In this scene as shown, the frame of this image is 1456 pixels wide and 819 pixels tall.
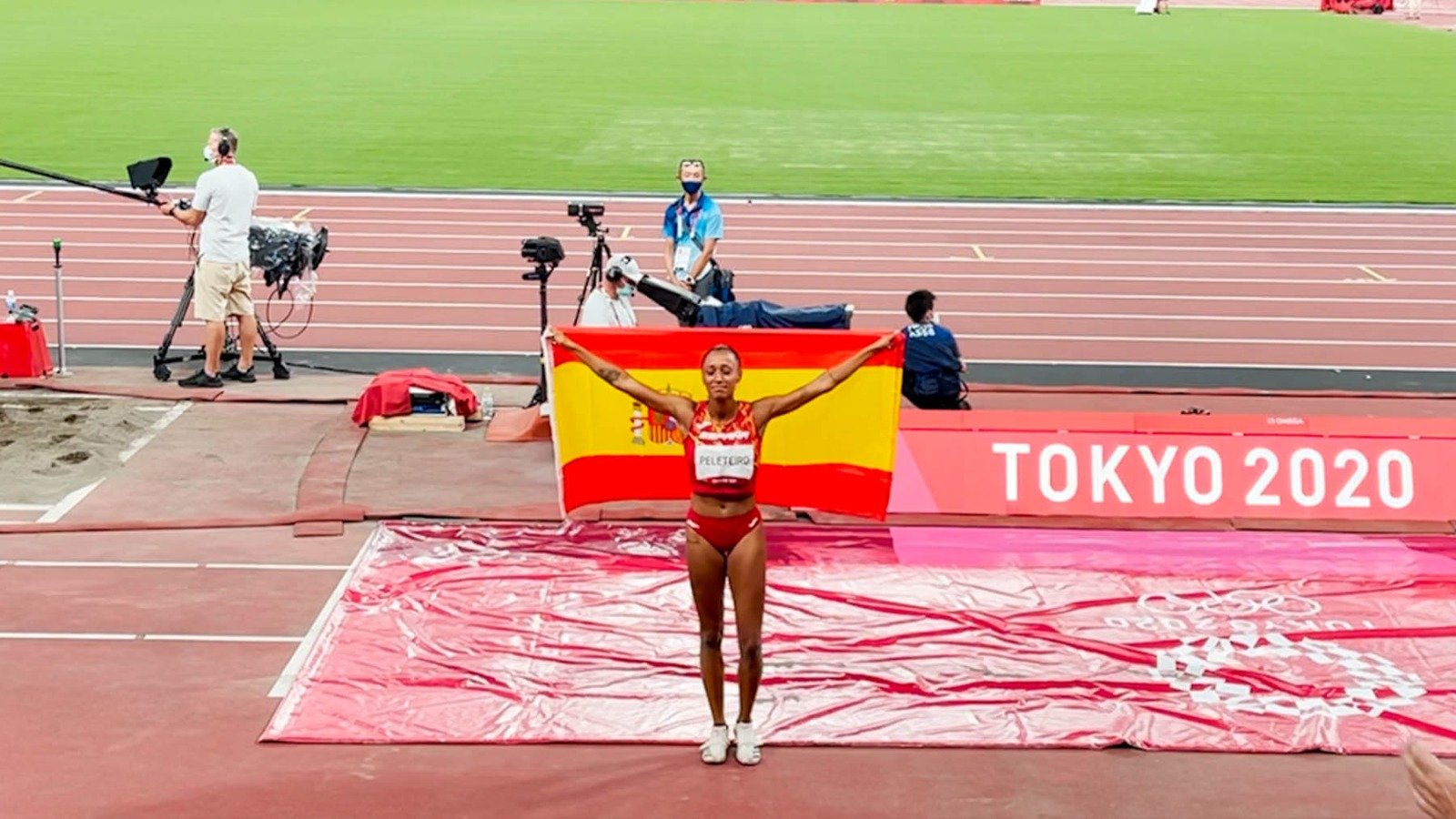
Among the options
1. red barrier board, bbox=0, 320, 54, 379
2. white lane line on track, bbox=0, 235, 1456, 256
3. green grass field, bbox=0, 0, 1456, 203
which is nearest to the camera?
red barrier board, bbox=0, 320, 54, 379

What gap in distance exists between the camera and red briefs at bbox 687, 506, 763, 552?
7.93m

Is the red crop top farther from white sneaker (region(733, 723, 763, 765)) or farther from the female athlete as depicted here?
white sneaker (region(733, 723, 763, 765))

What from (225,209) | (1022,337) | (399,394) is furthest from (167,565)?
(1022,337)

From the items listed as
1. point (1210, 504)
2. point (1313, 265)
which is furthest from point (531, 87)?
point (1210, 504)

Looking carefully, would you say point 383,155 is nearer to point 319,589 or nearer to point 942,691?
point 319,589

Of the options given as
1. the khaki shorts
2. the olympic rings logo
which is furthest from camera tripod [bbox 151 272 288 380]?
the olympic rings logo

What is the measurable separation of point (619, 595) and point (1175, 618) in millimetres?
2852

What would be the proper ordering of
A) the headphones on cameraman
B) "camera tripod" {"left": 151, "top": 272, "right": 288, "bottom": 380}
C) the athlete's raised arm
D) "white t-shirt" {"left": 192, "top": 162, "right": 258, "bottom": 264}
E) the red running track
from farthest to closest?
the red running track < "camera tripod" {"left": 151, "top": 272, "right": 288, "bottom": 380} < "white t-shirt" {"left": 192, "top": 162, "right": 258, "bottom": 264} < the headphones on cameraman < the athlete's raised arm

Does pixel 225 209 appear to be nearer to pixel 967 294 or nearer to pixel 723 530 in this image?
pixel 723 530

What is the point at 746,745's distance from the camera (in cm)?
796

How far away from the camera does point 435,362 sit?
1570cm

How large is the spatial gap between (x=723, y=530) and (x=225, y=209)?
7350 millimetres

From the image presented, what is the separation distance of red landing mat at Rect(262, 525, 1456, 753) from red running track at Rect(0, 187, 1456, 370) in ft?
18.3

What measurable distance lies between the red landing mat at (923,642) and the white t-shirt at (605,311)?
1931 millimetres
